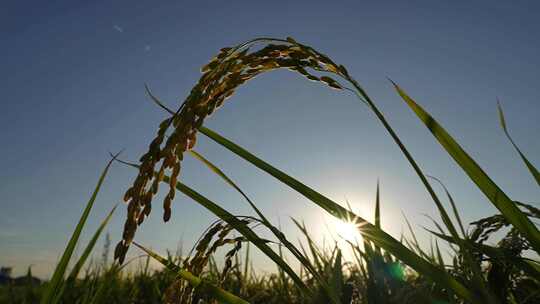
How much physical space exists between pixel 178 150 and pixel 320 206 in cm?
45

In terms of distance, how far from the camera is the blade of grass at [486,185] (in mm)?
1069

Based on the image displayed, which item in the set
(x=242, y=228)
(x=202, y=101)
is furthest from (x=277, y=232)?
(x=202, y=101)

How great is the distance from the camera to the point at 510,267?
61.8 inches

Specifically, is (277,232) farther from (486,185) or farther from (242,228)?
(486,185)

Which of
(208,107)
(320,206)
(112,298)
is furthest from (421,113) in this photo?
(112,298)

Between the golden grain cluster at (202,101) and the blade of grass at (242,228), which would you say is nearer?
the golden grain cluster at (202,101)

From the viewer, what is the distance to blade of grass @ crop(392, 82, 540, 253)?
3.51 feet

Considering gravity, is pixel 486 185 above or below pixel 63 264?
above

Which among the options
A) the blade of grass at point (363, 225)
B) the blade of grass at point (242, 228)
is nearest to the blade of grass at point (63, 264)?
the blade of grass at point (242, 228)

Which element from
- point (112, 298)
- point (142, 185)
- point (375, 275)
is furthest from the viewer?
point (112, 298)

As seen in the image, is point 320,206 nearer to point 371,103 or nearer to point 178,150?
point 371,103

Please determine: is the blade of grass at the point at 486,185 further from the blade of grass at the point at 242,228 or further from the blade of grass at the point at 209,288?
the blade of grass at the point at 209,288

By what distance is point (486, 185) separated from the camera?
109 cm

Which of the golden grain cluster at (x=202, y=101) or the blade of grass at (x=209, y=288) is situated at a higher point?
the golden grain cluster at (x=202, y=101)
